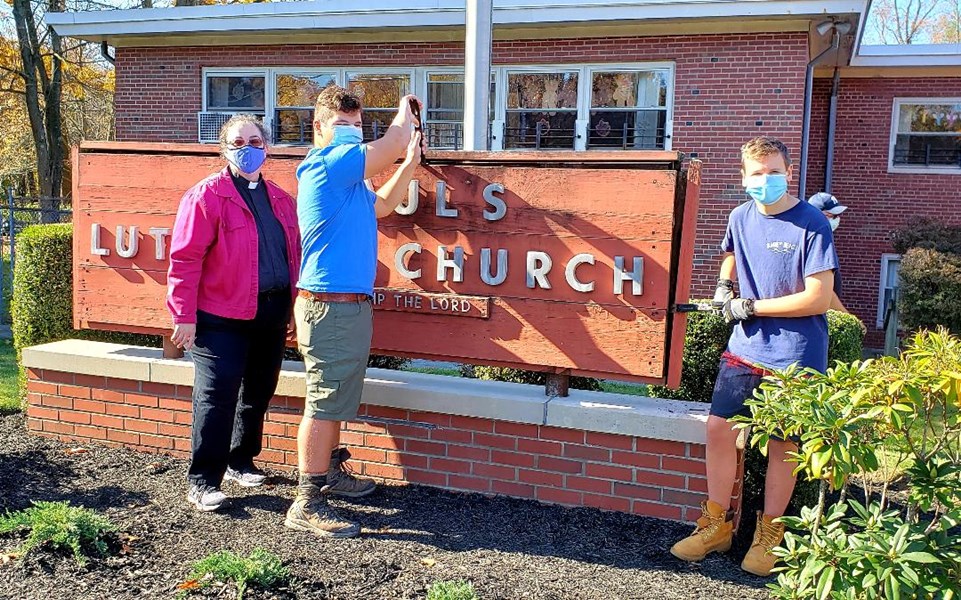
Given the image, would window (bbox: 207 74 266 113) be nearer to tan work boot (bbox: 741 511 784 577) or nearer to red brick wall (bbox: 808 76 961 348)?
red brick wall (bbox: 808 76 961 348)

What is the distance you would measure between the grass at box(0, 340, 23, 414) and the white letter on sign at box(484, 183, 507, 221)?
3679 millimetres

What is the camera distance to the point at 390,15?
1151 cm

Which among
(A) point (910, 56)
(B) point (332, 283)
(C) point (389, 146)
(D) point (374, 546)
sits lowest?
(D) point (374, 546)

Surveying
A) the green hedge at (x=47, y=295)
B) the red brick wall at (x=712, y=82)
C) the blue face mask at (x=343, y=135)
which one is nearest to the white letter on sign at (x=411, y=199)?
the blue face mask at (x=343, y=135)

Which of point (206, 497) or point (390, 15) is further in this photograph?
point (390, 15)

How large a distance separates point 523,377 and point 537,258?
3.97 feet

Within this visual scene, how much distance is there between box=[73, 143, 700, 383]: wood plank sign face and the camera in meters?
3.71

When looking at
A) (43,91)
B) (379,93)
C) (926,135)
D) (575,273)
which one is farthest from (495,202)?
(43,91)

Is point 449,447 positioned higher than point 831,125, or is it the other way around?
point 831,125

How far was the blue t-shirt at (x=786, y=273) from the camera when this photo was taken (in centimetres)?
322

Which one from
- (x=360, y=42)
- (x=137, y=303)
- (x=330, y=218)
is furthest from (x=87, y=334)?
(x=360, y=42)

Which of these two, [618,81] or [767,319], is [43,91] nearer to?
[618,81]

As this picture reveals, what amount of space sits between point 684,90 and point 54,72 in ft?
66.2

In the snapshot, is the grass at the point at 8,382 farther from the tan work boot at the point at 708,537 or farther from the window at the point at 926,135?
the window at the point at 926,135
